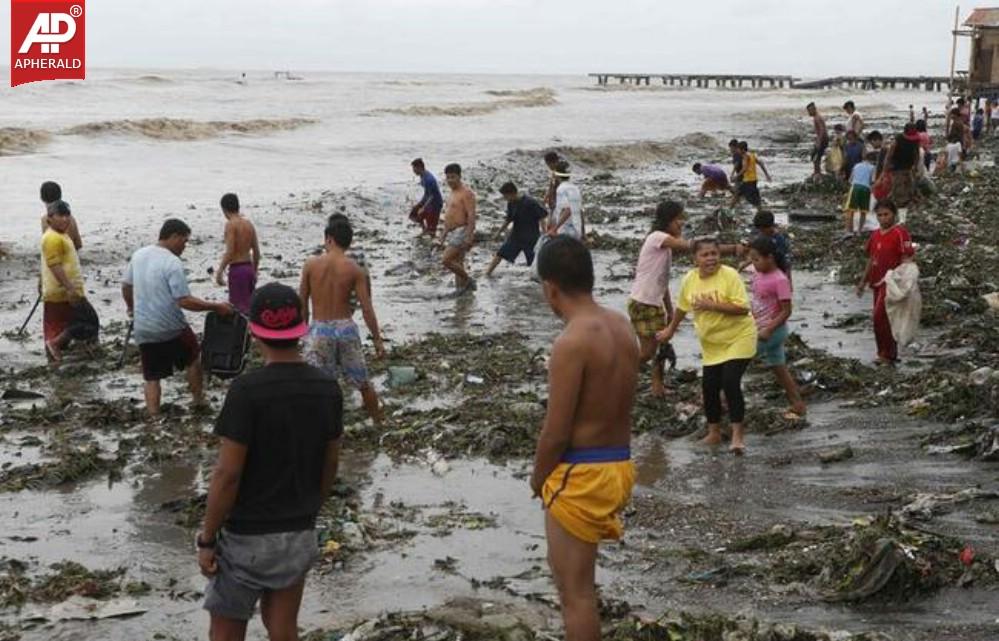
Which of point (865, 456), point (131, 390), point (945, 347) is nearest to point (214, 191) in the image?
point (131, 390)

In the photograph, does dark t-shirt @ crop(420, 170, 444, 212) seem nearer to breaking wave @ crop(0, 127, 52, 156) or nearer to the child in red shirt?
the child in red shirt

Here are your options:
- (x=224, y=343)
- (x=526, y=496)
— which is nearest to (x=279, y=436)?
(x=526, y=496)

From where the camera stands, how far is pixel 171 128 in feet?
156

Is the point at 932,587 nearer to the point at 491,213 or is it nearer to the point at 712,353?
the point at 712,353

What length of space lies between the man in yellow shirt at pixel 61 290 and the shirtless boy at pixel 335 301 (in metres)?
3.45

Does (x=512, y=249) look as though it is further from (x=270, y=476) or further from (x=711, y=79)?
(x=711, y=79)

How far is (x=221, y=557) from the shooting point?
416 cm

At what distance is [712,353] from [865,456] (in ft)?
3.84

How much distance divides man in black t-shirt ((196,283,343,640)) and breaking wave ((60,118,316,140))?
4361 cm

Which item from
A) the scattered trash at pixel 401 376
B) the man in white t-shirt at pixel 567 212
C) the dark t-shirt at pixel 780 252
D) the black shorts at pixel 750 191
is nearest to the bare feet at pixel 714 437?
the dark t-shirt at pixel 780 252

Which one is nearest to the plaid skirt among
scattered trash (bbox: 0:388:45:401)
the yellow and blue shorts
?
scattered trash (bbox: 0:388:45:401)

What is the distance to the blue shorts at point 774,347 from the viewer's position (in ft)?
28.0

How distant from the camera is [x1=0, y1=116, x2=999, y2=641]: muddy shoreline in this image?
17.8ft

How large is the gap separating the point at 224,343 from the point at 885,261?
5570mm
